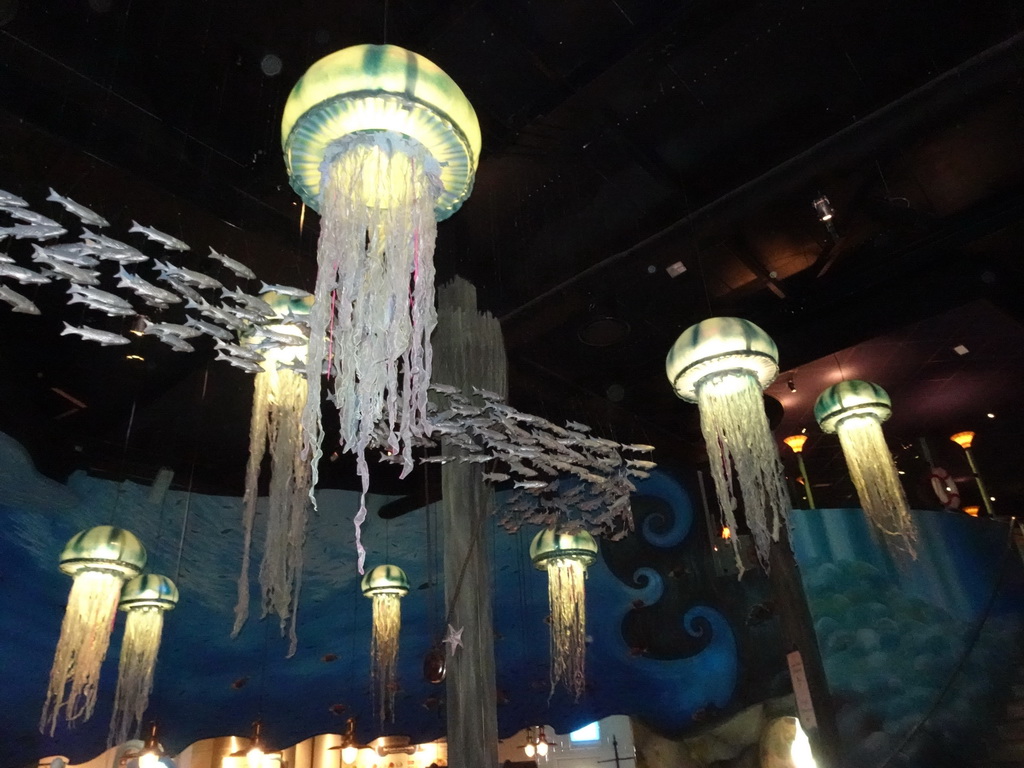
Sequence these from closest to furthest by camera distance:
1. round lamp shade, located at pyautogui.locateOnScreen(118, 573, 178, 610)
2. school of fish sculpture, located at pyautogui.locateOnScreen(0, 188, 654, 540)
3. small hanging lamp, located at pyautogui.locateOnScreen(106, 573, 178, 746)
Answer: school of fish sculpture, located at pyautogui.locateOnScreen(0, 188, 654, 540) < small hanging lamp, located at pyautogui.locateOnScreen(106, 573, 178, 746) < round lamp shade, located at pyautogui.locateOnScreen(118, 573, 178, 610)

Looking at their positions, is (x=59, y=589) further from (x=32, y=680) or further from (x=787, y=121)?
(x=787, y=121)

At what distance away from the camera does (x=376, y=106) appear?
9.68ft

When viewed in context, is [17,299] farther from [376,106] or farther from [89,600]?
[89,600]

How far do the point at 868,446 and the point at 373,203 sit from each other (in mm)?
6065

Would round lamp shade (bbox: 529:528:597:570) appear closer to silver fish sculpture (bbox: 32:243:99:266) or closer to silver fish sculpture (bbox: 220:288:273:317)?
silver fish sculpture (bbox: 220:288:273:317)

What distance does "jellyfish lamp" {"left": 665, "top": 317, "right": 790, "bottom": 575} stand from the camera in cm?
507

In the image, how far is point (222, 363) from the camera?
25.5ft

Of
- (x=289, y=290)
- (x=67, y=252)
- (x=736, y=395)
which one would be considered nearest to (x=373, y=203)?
(x=289, y=290)

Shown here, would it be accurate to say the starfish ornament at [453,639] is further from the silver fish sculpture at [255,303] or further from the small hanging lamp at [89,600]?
the small hanging lamp at [89,600]

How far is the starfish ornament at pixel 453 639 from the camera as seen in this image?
4691 millimetres

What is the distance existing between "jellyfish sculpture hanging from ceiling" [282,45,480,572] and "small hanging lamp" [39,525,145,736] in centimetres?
532

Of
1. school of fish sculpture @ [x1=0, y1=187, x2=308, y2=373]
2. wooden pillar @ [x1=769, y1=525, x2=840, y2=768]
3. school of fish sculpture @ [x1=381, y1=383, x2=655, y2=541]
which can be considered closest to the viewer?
school of fish sculpture @ [x1=0, y1=187, x2=308, y2=373]

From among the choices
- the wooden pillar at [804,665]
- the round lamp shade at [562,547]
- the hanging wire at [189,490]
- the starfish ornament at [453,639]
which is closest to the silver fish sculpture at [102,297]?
the starfish ornament at [453,639]

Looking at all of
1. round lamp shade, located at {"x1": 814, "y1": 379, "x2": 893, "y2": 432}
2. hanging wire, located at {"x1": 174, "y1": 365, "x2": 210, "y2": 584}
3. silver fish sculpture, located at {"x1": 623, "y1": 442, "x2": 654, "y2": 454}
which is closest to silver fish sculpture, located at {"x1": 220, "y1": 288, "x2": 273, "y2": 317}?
silver fish sculpture, located at {"x1": 623, "y1": 442, "x2": 654, "y2": 454}
